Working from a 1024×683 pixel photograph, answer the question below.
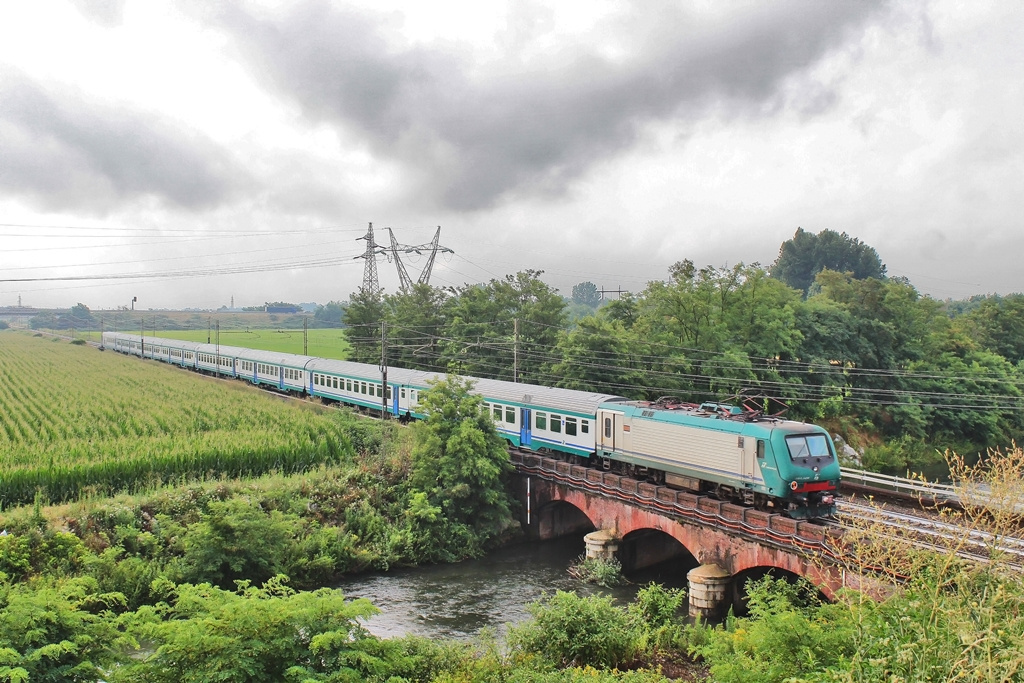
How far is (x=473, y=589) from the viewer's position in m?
23.0

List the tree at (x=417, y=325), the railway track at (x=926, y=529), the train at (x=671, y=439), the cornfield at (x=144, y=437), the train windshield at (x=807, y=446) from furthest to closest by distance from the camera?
the tree at (x=417, y=325) → the cornfield at (x=144, y=437) → the train at (x=671, y=439) → the train windshield at (x=807, y=446) → the railway track at (x=926, y=529)

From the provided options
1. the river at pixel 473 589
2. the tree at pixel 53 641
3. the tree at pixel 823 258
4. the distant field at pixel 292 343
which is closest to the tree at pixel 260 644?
the tree at pixel 53 641

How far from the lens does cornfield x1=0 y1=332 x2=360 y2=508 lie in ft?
80.7

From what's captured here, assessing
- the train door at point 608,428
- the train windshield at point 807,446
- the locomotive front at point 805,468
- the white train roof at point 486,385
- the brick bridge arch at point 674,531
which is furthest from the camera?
the white train roof at point 486,385

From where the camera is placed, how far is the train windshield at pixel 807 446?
62.5ft

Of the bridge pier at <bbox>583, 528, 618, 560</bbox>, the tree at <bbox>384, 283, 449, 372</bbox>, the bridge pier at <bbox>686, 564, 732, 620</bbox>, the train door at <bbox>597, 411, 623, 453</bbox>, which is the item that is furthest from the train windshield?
the tree at <bbox>384, 283, 449, 372</bbox>

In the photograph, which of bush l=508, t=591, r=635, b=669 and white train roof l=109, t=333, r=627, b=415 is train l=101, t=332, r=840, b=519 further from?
bush l=508, t=591, r=635, b=669

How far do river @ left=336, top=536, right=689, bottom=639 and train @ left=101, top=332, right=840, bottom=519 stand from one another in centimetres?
396

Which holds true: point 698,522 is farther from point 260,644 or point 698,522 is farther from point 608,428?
point 260,644

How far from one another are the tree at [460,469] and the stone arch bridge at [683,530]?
6.01ft

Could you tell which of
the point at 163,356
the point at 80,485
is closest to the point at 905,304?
the point at 80,485

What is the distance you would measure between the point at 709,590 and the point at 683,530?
199 cm

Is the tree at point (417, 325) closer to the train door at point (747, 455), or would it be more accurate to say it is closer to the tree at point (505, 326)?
the tree at point (505, 326)

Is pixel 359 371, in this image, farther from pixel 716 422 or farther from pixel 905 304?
pixel 905 304
